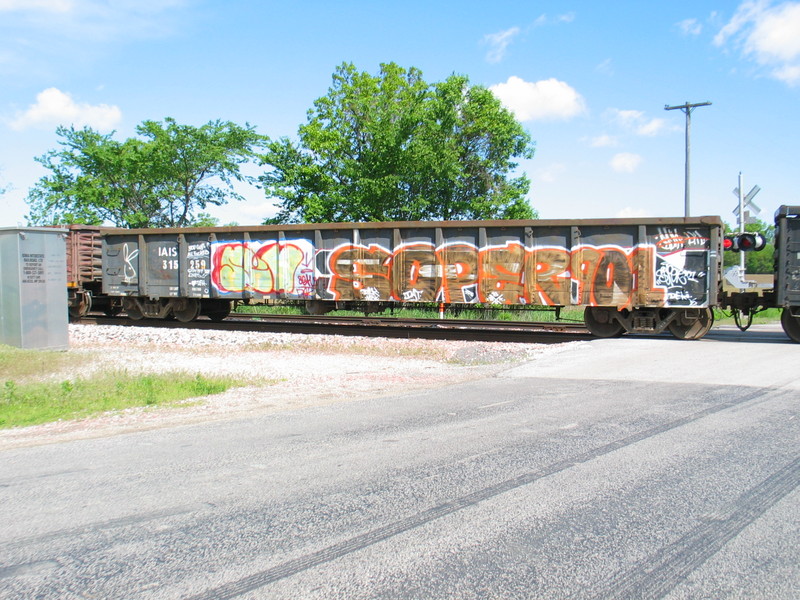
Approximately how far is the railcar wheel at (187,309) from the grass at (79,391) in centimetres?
821

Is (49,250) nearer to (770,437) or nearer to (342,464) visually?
(342,464)

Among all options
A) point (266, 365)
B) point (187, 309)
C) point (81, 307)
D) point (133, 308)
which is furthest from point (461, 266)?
point (81, 307)

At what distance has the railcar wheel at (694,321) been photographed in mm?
14680

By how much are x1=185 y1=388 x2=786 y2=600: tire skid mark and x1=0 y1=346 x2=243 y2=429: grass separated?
4.91m

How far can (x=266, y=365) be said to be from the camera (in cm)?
1142

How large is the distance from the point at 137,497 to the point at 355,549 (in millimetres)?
1777

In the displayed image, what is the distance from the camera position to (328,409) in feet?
24.5

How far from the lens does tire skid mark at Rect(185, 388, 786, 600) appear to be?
128 inches

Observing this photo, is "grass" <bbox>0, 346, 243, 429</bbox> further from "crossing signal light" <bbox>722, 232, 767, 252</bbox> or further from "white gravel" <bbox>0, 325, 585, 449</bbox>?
"crossing signal light" <bbox>722, 232, 767, 252</bbox>

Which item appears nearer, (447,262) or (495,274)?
(495,274)

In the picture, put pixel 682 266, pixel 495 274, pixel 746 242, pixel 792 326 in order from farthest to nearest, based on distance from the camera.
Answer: pixel 495 274 → pixel 746 242 → pixel 682 266 → pixel 792 326

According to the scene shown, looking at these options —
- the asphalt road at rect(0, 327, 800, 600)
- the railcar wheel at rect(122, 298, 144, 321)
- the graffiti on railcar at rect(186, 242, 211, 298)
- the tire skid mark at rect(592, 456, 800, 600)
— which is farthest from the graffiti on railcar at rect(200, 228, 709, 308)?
the tire skid mark at rect(592, 456, 800, 600)

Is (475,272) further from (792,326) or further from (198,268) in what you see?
(198,268)

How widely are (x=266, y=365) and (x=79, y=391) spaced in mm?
3319
